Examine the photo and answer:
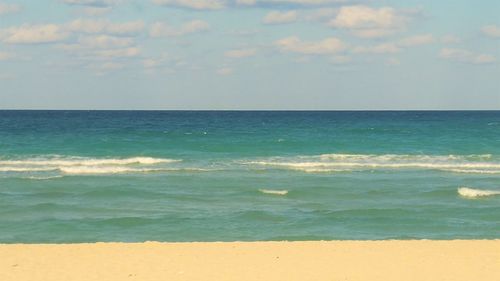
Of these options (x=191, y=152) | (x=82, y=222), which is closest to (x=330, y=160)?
(x=191, y=152)

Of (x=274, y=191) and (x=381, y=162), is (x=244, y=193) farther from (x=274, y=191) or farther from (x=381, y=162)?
(x=381, y=162)

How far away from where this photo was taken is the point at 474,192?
22.0 metres

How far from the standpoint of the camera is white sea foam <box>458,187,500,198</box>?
850 inches

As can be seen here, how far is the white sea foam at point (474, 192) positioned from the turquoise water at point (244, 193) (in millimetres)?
57

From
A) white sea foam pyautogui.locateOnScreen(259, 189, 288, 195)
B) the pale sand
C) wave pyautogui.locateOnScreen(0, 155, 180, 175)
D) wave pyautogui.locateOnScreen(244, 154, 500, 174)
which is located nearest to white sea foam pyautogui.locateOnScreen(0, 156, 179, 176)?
wave pyautogui.locateOnScreen(0, 155, 180, 175)

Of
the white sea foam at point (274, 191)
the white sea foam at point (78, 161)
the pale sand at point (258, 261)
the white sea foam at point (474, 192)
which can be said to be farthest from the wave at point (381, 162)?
the pale sand at point (258, 261)

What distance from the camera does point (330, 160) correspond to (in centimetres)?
3503

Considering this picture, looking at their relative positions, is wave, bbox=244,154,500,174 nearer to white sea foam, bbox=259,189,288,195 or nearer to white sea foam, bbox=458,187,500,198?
white sea foam, bbox=259,189,288,195

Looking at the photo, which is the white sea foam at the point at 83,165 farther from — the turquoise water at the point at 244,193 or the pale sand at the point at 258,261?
the pale sand at the point at 258,261

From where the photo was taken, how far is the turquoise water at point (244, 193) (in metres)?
16.5

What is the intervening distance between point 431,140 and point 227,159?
18.5 meters

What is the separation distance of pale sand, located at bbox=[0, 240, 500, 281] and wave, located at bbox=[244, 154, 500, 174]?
620 inches

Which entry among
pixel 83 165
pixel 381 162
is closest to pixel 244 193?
pixel 83 165

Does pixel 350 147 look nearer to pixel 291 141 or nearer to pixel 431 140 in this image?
pixel 291 141
